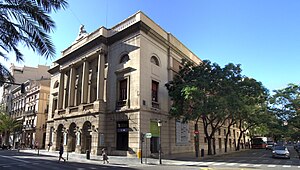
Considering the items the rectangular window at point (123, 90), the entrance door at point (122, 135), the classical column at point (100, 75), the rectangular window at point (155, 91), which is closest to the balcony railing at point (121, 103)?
the rectangular window at point (123, 90)

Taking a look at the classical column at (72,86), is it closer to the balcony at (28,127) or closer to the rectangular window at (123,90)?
the rectangular window at (123,90)

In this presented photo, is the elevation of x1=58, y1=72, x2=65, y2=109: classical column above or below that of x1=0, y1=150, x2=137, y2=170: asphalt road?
above

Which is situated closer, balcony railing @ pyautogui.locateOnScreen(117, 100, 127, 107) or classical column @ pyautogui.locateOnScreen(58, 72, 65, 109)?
balcony railing @ pyautogui.locateOnScreen(117, 100, 127, 107)

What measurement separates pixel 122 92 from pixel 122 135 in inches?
208

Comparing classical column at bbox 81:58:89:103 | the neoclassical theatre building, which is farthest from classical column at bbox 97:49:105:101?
classical column at bbox 81:58:89:103

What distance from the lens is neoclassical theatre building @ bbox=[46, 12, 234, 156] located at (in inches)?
1108

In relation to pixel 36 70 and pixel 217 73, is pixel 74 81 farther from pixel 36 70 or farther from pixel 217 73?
pixel 36 70

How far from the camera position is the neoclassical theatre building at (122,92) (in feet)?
92.3

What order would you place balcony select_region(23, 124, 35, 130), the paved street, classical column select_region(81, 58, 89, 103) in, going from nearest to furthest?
1. the paved street
2. classical column select_region(81, 58, 89, 103)
3. balcony select_region(23, 124, 35, 130)

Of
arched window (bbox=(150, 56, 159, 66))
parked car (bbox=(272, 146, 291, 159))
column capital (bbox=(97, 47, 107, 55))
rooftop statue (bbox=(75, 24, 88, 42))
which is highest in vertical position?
rooftop statue (bbox=(75, 24, 88, 42))

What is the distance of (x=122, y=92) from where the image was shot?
30141 mm

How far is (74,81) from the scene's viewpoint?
3688 cm

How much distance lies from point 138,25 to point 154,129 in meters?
12.6

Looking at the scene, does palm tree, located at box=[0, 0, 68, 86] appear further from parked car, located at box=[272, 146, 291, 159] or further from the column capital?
parked car, located at box=[272, 146, 291, 159]
